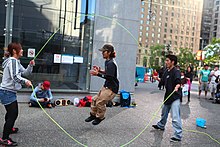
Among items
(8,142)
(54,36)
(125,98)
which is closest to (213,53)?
(125,98)

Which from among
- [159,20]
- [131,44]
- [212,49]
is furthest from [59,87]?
[159,20]

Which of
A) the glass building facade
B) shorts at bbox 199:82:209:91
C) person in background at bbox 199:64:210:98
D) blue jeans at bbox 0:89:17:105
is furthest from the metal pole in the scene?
shorts at bbox 199:82:209:91

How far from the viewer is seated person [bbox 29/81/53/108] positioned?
8.02 m

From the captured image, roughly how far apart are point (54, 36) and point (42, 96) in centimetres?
247

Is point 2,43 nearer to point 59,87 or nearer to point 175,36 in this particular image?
point 59,87

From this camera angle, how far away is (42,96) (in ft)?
26.8

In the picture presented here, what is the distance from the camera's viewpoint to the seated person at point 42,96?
802cm

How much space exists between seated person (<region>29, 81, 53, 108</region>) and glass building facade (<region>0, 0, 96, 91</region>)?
0.89 metres

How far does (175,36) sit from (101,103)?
399 feet

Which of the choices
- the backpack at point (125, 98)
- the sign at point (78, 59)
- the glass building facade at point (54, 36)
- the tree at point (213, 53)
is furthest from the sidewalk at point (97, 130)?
the tree at point (213, 53)

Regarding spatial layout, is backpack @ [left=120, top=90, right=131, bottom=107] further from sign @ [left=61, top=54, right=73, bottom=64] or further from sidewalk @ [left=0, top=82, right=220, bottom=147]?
sign @ [left=61, top=54, right=73, bottom=64]

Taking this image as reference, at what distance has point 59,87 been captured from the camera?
928 centimetres

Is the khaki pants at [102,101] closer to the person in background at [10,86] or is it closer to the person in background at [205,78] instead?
the person in background at [10,86]

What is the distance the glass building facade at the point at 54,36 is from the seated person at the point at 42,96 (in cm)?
89
